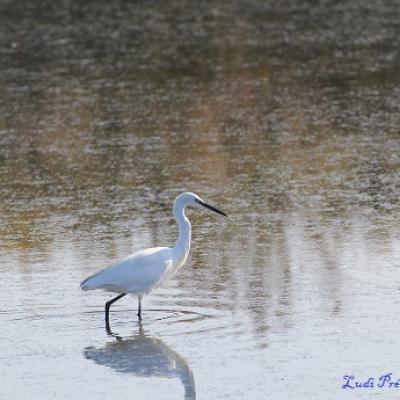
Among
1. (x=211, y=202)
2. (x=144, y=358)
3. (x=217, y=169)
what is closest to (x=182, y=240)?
(x=144, y=358)

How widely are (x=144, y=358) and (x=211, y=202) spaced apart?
406 centimetres

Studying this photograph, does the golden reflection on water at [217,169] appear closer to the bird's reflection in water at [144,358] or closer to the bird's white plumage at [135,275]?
the bird's white plumage at [135,275]

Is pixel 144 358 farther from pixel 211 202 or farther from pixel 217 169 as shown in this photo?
pixel 217 169

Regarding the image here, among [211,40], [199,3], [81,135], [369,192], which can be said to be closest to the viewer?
[369,192]

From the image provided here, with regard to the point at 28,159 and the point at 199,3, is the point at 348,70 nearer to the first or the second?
the point at 28,159

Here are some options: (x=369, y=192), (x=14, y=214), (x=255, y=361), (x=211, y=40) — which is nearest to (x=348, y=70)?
(x=211, y=40)

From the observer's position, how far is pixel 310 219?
10.6m

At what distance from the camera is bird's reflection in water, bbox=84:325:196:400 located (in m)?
7.02

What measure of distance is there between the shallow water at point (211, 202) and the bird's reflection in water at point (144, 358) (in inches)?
0.7

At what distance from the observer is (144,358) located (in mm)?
7367

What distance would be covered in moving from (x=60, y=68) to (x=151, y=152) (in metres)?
5.91

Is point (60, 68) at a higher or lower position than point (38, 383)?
higher

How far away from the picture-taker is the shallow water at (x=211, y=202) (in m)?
7.22

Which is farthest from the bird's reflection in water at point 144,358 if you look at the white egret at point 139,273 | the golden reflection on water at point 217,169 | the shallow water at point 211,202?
the golden reflection on water at point 217,169
